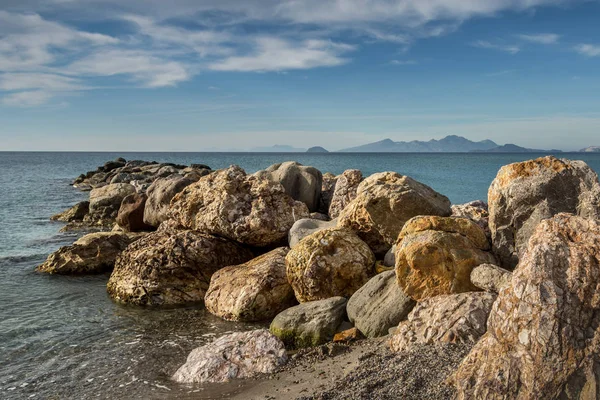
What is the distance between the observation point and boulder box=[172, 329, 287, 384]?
22.0 feet

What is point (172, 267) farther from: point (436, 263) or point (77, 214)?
point (77, 214)

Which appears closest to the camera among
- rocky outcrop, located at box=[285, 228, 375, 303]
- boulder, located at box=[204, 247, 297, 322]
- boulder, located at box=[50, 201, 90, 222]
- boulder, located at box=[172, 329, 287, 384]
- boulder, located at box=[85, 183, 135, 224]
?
boulder, located at box=[172, 329, 287, 384]

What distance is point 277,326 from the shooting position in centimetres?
773

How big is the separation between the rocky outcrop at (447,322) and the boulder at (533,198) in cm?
161

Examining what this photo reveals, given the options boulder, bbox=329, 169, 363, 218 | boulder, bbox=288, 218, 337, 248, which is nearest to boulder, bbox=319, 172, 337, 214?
boulder, bbox=329, 169, 363, 218

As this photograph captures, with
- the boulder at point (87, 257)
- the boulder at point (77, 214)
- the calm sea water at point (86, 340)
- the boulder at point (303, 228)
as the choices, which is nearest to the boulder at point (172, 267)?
the calm sea water at point (86, 340)

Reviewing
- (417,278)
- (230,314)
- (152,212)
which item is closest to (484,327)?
(417,278)

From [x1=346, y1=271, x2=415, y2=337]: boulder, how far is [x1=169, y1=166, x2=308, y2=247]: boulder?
3818 millimetres

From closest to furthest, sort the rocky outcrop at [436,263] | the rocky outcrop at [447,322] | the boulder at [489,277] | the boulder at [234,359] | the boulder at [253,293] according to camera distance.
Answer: the rocky outcrop at [447,322], the boulder at [489,277], the boulder at [234,359], the rocky outcrop at [436,263], the boulder at [253,293]

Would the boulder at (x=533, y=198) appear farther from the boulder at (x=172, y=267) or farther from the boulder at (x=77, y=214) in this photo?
the boulder at (x=77, y=214)

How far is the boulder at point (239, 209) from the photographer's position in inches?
440

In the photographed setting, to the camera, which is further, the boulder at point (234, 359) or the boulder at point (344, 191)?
the boulder at point (344, 191)

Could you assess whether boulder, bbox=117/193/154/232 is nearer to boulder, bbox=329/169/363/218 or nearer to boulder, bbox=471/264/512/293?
boulder, bbox=329/169/363/218

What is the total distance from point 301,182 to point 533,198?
8.23 metres
